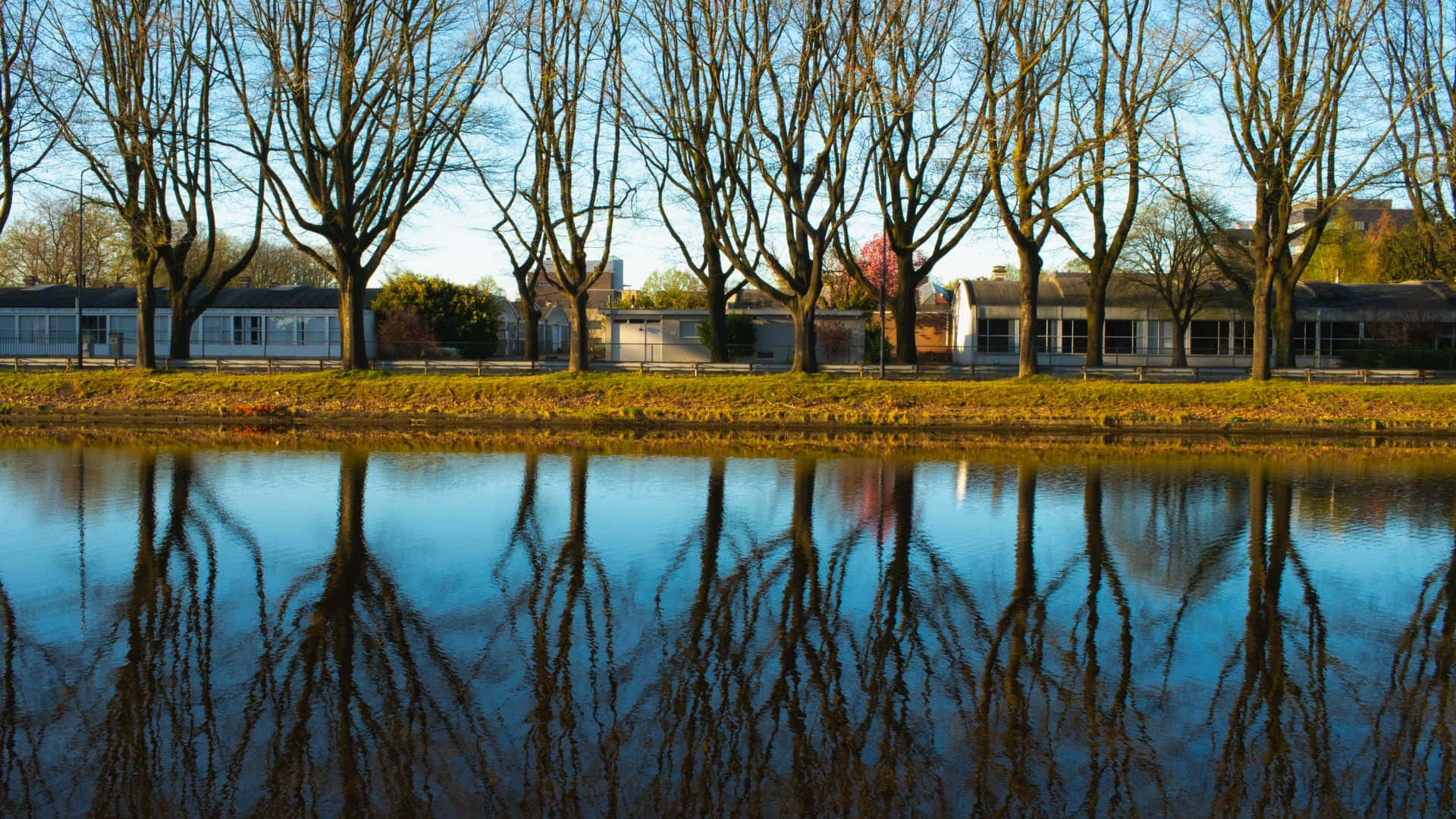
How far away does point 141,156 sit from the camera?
102 ft

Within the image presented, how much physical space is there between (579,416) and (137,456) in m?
10.6

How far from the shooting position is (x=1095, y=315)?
121 feet

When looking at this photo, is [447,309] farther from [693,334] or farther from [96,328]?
[96,328]

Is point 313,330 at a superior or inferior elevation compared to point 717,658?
superior

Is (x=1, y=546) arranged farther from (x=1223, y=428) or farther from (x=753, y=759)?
(x=1223, y=428)

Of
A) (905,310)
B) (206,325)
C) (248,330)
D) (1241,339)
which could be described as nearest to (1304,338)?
(1241,339)

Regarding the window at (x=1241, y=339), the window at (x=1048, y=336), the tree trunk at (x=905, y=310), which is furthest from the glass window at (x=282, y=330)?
the window at (x=1241, y=339)

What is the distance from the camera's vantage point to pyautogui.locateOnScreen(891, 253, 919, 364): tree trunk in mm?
35062

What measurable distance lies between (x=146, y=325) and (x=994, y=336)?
3498 centimetres

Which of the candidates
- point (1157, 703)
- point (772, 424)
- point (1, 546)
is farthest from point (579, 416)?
point (1157, 703)

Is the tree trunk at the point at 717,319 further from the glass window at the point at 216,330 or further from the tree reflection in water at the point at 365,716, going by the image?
the tree reflection in water at the point at 365,716

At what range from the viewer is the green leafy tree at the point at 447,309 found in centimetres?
4878

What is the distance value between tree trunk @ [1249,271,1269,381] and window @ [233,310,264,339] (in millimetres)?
41506

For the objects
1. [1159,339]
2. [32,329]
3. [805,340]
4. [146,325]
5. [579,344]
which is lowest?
[579,344]
